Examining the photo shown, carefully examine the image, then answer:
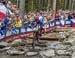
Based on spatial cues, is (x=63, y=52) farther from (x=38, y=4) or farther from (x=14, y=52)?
(x=38, y=4)

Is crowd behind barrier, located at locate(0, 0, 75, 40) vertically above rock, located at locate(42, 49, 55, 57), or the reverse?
crowd behind barrier, located at locate(0, 0, 75, 40)

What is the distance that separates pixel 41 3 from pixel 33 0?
70.8 inches

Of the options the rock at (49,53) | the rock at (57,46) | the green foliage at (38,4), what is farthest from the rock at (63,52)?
the green foliage at (38,4)

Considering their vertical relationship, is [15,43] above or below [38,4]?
below

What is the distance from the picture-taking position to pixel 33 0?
4950 centimetres

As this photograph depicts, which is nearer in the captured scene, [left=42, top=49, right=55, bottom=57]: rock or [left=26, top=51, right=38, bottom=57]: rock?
[left=42, top=49, right=55, bottom=57]: rock

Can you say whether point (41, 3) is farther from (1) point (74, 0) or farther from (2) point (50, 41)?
(2) point (50, 41)

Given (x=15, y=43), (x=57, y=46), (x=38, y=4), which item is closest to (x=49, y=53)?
(x=57, y=46)

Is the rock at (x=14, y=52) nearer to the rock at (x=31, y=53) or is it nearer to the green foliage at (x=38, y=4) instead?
the rock at (x=31, y=53)

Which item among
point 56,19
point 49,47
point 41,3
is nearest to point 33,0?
point 41,3

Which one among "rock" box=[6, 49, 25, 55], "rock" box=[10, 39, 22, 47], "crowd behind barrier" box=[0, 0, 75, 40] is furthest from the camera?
"crowd behind barrier" box=[0, 0, 75, 40]

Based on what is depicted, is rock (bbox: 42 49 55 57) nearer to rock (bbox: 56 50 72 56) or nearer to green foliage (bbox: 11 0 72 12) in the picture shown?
rock (bbox: 56 50 72 56)

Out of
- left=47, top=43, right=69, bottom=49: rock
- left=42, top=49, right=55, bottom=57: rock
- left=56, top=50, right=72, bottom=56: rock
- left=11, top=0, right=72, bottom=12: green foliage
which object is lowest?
left=47, top=43, right=69, bottom=49: rock

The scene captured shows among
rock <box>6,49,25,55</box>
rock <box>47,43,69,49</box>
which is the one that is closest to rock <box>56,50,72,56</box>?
rock <box>47,43,69,49</box>
